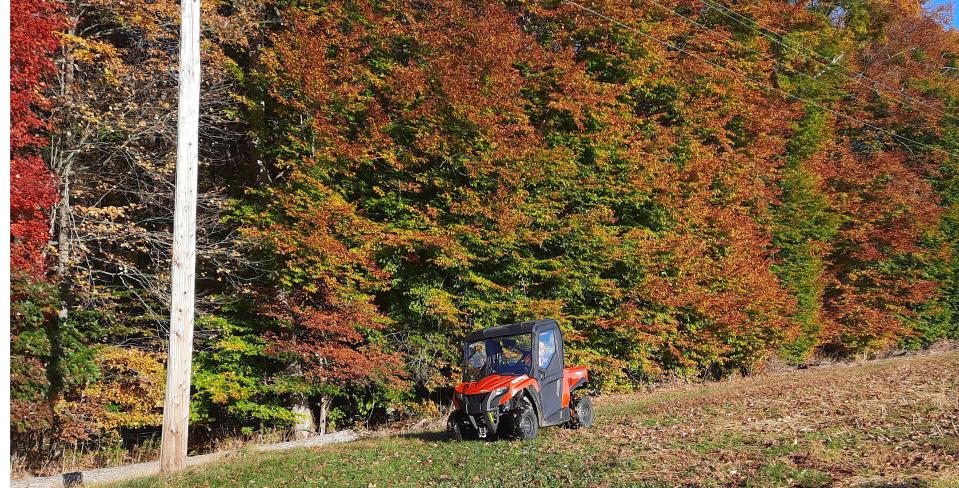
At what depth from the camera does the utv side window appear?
12.7 m

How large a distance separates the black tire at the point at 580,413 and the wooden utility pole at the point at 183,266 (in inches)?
259

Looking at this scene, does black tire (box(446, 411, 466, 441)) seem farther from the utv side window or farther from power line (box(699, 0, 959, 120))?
power line (box(699, 0, 959, 120))

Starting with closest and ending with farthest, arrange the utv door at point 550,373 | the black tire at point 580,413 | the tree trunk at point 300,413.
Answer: the utv door at point 550,373
the black tire at point 580,413
the tree trunk at point 300,413

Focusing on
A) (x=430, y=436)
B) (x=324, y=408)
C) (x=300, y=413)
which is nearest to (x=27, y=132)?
(x=300, y=413)

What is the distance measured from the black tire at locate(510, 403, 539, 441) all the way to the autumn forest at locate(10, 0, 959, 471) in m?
Answer: 6.81

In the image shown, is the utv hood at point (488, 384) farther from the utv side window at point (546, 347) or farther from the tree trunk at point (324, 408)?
the tree trunk at point (324, 408)

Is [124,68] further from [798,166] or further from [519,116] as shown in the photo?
[798,166]

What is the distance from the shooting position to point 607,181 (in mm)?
22828

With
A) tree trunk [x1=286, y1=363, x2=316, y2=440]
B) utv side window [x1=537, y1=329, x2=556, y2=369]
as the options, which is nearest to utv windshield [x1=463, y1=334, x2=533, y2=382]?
utv side window [x1=537, y1=329, x2=556, y2=369]

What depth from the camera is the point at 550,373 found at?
12938mm

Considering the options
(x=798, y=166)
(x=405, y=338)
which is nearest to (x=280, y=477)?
(x=405, y=338)

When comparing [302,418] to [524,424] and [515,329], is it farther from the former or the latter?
[524,424]

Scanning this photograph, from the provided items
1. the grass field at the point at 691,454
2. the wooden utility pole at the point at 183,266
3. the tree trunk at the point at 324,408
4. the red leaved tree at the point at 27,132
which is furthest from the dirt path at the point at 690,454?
the red leaved tree at the point at 27,132

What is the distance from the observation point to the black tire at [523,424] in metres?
12.0
